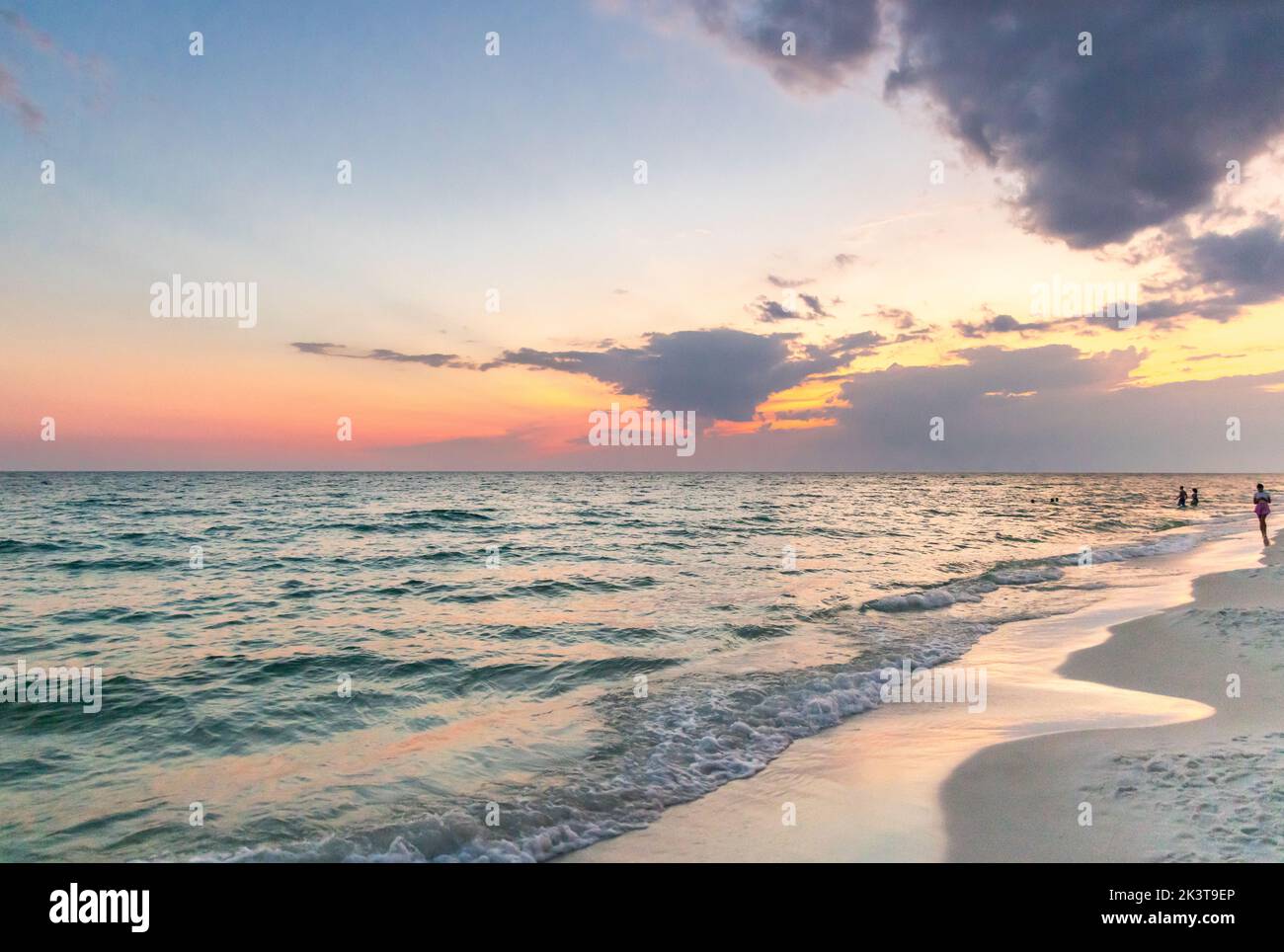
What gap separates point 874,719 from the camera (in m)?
10.7

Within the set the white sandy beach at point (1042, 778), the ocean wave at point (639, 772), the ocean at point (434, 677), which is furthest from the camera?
the ocean at point (434, 677)

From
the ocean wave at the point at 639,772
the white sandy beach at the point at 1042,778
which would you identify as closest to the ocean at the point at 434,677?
the ocean wave at the point at 639,772

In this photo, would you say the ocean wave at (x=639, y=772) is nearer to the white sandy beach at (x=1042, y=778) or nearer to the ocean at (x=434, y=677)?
the ocean at (x=434, y=677)

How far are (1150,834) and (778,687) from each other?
6559 millimetres

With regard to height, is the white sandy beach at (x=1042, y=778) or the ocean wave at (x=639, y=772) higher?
the white sandy beach at (x=1042, y=778)

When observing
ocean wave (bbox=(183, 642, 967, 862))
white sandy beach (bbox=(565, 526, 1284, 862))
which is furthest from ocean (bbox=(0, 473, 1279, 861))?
white sandy beach (bbox=(565, 526, 1284, 862))

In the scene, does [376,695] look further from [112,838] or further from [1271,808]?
[1271,808]

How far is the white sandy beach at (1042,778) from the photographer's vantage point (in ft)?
20.5

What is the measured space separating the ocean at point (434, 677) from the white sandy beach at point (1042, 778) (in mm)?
871

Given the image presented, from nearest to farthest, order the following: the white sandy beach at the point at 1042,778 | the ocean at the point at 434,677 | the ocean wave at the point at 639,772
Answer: the white sandy beach at the point at 1042,778
the ocean wave at the point at 639,772
the ocean at the point at 434,677

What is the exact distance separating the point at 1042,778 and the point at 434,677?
10.1m

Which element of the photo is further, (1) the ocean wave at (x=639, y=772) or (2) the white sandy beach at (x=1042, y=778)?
(1) the ocean wave at (x=639, y=772)
